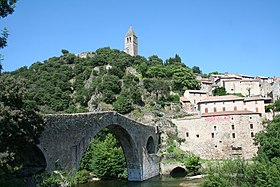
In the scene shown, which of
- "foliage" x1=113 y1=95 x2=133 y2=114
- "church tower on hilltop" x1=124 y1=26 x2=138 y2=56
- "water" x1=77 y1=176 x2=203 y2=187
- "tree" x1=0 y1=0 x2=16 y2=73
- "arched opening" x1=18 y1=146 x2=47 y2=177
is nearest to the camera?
"tree" x1=0 y1=0 x2=16 y2=73

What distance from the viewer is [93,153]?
4075cm

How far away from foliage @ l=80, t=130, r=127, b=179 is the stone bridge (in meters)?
2.14

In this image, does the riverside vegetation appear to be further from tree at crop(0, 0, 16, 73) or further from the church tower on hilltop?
the church tower on hilltop

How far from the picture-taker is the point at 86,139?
77.4 feet

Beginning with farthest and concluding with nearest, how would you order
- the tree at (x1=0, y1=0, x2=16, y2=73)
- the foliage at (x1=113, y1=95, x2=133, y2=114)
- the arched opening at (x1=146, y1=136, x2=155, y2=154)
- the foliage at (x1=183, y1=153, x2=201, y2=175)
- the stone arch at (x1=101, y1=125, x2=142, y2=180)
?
the foliage at (x1=113, y1=95, x2=133, y2=114), the arched opening at (x1=146, y1=136, x2=155, y2=154), the foliage at (x1=183, y1=153, x2=201, y2=175), the stone arch at (x1=101, y1=125, x2=142, y2=180), the tree at (x1=0, y1=0, x2=16, y2=73)

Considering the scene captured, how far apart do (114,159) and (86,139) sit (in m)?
15.9

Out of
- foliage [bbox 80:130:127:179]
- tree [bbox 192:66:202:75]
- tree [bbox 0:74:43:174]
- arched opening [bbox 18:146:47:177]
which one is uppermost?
tree [bbox 192:66:202:75]

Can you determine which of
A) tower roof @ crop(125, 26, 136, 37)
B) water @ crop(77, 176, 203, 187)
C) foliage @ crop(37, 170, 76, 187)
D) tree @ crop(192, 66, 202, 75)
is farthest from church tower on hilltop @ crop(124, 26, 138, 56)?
foliage @ crop(37, 170, 76, 187)

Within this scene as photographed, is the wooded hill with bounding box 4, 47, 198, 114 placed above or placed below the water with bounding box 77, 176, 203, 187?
above

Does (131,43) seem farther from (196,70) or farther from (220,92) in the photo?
(220,92)

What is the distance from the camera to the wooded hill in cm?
6309

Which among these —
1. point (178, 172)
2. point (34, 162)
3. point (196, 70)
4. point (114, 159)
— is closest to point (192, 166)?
point (178, 172)

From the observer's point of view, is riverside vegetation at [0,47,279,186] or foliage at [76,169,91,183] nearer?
→ riverside vegetation at [0,47,279,186]

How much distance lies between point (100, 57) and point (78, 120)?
64.1m
